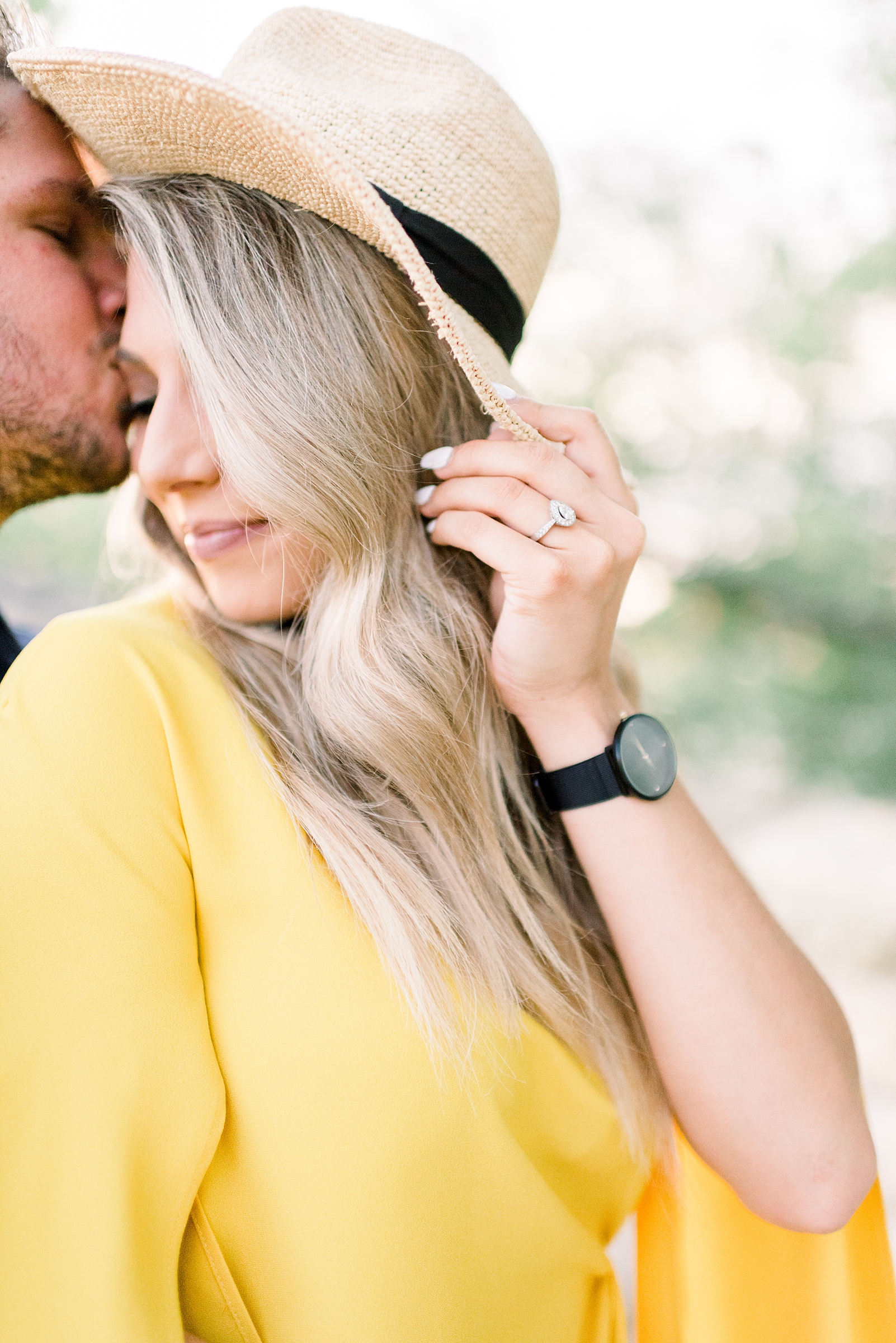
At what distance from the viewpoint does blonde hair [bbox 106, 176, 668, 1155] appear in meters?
1.07

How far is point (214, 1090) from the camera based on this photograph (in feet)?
2.86

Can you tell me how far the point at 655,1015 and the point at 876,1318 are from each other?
2.10 ft

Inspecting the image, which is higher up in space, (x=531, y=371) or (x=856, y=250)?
(x=856, y=250)

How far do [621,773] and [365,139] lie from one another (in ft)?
2.73

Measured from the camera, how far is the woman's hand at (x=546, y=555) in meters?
1.09

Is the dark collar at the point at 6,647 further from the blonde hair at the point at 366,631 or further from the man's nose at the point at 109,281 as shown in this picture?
the man's nose at the point at 109,281

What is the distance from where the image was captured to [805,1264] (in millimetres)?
1297

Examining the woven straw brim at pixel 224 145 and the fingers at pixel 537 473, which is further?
the fingers at pixel 537 473

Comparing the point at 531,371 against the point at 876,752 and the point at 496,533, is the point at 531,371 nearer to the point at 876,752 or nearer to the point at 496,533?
the point at 876,752

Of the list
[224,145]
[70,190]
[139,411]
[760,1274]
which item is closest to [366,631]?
[139,411]

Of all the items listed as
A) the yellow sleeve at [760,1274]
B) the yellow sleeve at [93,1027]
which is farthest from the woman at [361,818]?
the yellow sleeve at [760,1274]

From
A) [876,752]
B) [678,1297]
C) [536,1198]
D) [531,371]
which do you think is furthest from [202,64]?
[876,752]

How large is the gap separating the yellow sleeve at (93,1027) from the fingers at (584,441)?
26.7 inches

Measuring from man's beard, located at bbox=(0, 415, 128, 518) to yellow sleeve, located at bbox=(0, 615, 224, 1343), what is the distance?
0.43 m
